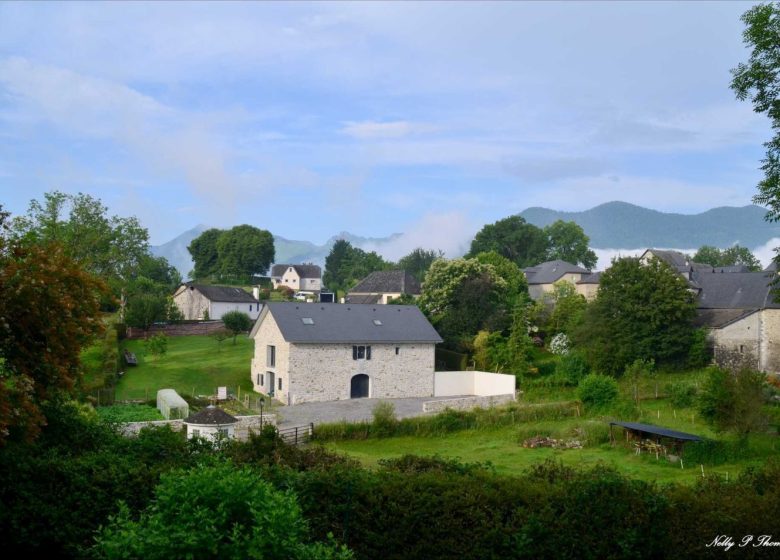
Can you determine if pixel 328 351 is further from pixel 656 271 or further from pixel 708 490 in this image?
pixel 708 490

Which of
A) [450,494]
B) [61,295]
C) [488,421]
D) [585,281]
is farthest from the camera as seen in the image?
[585,281]

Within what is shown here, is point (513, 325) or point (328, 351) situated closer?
point (328, 351)

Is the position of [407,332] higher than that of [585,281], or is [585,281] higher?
[585,281]

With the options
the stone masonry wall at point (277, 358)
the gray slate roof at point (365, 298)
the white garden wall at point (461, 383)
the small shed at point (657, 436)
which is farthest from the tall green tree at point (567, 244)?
the small shed at point (657, 436)

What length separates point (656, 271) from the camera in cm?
4219

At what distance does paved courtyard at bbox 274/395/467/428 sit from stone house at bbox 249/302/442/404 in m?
1.17

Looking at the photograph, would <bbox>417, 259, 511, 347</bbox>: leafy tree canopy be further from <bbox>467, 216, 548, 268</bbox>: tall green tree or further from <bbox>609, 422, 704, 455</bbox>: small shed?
<bbox>467, 216, 548, 268</bbox>: tall green tree

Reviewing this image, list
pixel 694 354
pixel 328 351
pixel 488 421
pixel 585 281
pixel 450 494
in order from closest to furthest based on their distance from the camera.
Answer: pixel 450 494 → pixel 488 421 → pixel 328 351 → pixel 694 354 → pixel 585 281

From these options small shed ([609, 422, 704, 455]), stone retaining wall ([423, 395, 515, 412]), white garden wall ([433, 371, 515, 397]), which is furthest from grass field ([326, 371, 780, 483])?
white garden wall ([433, 371, 515, 397])

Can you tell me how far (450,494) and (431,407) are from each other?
2274cm

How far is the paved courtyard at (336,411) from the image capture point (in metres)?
32.4

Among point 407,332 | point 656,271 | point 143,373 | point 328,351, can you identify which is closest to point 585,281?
point 656,271

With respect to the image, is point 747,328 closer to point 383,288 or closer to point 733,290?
point 733,290

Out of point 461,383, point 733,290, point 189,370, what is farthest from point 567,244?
point 189,370
